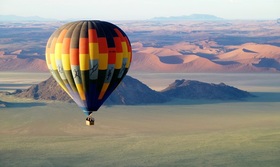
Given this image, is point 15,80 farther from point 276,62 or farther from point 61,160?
point 61,160

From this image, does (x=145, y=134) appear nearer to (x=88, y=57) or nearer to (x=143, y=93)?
(x=88, y=57)

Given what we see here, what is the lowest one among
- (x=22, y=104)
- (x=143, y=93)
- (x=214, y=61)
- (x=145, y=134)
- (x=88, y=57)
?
(x=214, y=61)

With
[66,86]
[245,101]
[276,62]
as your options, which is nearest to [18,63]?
[276,62]

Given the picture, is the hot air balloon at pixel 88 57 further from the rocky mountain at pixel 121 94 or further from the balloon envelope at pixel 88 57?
the rocky mountain at pixel 121 94

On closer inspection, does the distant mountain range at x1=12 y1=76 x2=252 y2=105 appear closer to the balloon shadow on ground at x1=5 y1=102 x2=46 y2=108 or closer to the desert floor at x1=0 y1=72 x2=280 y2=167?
the desert floor at x1=0 y1=72 x2=280 y2=167

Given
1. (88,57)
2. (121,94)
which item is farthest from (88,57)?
(121,94)

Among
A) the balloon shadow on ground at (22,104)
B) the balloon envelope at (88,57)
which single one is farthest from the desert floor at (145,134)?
the balloon envelope at (88,57)

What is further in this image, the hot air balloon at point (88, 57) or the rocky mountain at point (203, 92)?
the rocky mountain at point (203, 92)

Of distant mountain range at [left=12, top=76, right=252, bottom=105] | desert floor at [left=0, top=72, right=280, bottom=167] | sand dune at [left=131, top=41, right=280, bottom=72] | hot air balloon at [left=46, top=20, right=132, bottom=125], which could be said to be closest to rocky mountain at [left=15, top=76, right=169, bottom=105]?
distant mountain range at [left=12, top=76, right=252, bottom=105]
